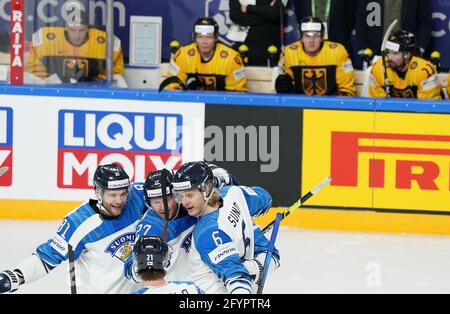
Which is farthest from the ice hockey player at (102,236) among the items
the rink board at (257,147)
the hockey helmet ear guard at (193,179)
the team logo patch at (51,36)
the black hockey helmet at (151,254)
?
the team logo patch at (51,36)

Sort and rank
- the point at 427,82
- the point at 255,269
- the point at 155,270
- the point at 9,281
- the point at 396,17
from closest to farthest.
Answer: the point at 155,270
the point at 9,281
the point at 255,269
the point at 427,82
the point at 396,17

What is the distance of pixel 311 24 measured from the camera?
1009 centimetres

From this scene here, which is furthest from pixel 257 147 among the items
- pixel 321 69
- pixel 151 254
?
pixel 151 254

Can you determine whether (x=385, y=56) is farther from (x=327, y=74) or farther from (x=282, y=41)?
(x=282, y=41)

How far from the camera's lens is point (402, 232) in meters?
9.26

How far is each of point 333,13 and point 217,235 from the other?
18.4ft

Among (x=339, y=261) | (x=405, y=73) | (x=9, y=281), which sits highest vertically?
(x=405, y=73)

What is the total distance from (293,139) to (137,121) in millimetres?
1113

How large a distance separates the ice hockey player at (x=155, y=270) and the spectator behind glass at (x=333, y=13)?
6.17 m

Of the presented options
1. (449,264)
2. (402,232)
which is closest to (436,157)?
(402,232)

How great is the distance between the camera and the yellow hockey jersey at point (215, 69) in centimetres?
1035

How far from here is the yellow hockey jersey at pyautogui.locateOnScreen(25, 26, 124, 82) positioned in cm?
1005

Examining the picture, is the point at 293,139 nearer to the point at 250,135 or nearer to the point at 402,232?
the point at 250,135
